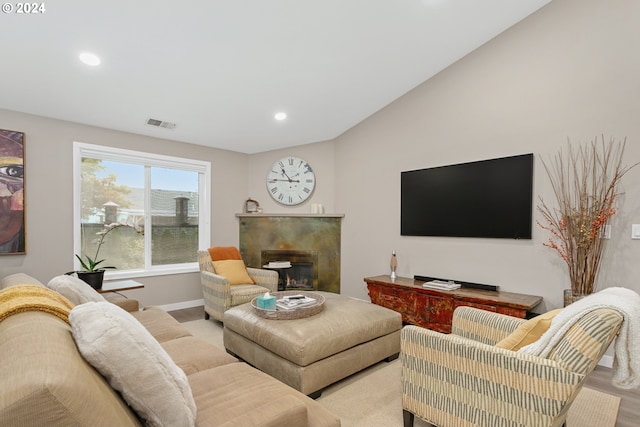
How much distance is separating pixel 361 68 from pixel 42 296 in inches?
125

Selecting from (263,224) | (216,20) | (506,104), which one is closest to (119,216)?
(263,224)

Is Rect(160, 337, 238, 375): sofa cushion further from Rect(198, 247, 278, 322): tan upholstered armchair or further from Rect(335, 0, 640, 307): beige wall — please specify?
Rect(335, 0, 640, 307): beige wall

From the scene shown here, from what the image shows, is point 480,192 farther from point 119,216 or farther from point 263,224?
point 119,216

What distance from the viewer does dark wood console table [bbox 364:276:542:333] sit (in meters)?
2.78

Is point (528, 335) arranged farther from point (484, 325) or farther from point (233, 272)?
point (233, 272)

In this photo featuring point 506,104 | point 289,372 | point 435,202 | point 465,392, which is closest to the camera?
point 465,392

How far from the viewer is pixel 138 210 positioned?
4.25m

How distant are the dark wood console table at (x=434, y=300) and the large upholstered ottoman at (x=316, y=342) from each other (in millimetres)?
674

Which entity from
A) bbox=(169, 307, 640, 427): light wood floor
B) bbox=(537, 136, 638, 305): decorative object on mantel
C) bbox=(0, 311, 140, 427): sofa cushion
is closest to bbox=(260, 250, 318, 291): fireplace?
bbox=(537, 136, 638, 305): decorative object on mantel

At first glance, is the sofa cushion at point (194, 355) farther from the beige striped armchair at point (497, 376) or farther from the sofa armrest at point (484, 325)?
the sofa armrest at point (484, 325)

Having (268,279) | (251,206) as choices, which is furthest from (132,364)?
(251,206)

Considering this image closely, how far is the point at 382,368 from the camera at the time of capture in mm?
2648

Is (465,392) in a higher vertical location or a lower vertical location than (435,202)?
lower

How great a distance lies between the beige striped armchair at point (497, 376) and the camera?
1.30 m
